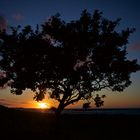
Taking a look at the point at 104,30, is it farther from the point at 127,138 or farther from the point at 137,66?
the point at 127,138

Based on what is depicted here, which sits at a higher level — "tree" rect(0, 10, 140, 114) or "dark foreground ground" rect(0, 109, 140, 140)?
"tree" rect(0, 10, 140, 114)

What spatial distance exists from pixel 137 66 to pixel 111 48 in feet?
14.8

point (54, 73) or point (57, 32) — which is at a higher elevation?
point (57, 32)

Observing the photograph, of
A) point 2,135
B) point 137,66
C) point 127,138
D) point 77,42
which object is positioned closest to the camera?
point 2,135

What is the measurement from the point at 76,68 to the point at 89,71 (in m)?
2.02

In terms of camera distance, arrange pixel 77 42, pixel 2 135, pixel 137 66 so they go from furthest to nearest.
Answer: pixel 137 66 < pixel 77 42 < pixel 2 135

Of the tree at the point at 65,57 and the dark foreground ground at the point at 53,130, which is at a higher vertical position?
the tree at the point at 65,57

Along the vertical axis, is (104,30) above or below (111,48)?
above

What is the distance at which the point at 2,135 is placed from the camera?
2784cm

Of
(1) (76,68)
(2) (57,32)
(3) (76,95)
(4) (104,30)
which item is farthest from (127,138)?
(2) (57,32)

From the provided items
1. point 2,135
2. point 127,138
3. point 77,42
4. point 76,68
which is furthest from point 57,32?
point 127,138

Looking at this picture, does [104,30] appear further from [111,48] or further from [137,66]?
[137,66]

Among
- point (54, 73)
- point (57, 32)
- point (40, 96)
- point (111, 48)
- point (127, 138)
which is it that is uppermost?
point (57, 32)

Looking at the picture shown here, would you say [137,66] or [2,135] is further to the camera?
[137,66]
